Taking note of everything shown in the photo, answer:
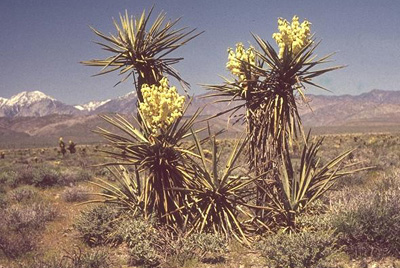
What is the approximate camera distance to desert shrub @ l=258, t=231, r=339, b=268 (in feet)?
17.1

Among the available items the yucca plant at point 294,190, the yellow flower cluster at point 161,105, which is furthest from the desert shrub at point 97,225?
the yucca plant at point 294,190

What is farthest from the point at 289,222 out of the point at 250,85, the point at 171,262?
the point at 250,85

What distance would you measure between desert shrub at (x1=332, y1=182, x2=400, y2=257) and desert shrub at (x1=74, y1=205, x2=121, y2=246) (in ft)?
14.4

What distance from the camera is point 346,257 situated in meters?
5.67

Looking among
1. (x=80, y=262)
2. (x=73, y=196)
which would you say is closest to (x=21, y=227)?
(x=73, y=196)

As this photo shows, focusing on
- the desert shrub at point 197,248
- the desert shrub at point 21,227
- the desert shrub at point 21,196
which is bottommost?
the desert shrub at point 197,248

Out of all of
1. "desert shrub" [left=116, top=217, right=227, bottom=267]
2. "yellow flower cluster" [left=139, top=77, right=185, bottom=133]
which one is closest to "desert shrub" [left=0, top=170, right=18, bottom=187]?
"desert shrub" [left=116, top=217, right=227, bottom=267]

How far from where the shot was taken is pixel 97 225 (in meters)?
7.60

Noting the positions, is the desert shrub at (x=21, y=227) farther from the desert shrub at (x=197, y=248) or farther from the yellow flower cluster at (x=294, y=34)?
the yellow flower cluster at (x=294, y=34)

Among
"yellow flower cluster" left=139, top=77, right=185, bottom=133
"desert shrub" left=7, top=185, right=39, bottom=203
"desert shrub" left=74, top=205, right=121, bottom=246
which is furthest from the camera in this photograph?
"desert shrub" left=7, top=185, right=39, bottom=203

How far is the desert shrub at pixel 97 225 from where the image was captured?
749 centimetres

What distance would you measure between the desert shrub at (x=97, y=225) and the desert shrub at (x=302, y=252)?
136 inches

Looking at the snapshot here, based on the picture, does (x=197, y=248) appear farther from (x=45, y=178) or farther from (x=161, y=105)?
(x=45, y=178)

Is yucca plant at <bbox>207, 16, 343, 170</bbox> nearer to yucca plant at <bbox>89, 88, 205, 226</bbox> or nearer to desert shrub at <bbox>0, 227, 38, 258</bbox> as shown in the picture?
yucca plant at <bbox>89, 88, 205, 226</bbox>
